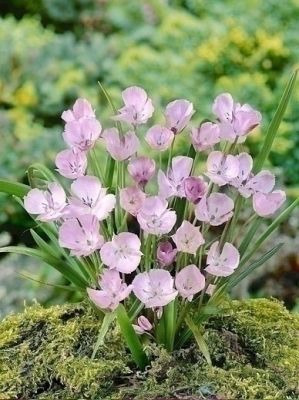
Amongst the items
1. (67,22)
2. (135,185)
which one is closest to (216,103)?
(135,185)

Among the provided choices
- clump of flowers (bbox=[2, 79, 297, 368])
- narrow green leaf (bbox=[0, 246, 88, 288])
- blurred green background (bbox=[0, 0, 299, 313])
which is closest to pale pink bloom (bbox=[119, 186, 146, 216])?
clump of flowers (bbox=[2, 79, 297, 368])

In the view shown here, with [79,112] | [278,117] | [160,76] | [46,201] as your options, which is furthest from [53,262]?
[160,76]

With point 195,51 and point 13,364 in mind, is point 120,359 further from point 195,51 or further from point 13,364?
point 195,51

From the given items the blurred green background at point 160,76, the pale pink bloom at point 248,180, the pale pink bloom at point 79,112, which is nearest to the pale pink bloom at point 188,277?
the pale pink bloom at point 248,180

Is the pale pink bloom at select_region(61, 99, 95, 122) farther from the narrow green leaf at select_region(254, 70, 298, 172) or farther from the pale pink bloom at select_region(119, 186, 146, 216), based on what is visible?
the narrow green leaf at select_region(254, 70, 298, 172)

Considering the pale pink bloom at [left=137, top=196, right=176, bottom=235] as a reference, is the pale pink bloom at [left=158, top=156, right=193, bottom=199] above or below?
above

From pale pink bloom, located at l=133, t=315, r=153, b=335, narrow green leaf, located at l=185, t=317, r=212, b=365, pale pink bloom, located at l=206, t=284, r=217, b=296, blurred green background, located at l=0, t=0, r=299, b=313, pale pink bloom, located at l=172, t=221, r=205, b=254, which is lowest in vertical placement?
blurred green background, located at l=0, t=0, r=299, b=313

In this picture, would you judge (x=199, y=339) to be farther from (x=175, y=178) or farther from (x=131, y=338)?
(x=175, y=178)
